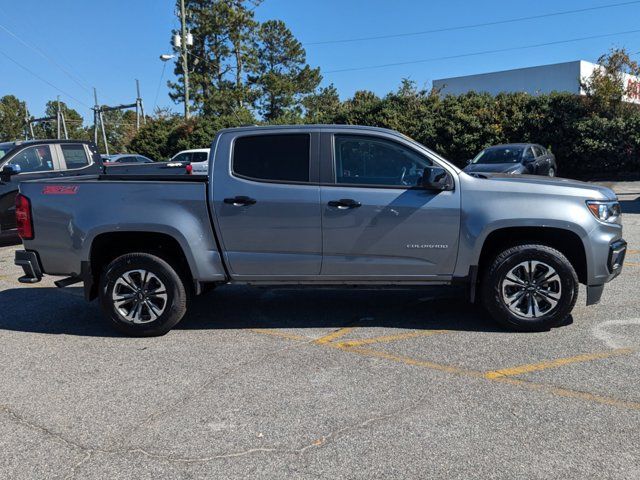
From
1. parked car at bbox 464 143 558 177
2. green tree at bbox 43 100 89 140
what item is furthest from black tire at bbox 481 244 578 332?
green tree at bbox 43 100 89 140

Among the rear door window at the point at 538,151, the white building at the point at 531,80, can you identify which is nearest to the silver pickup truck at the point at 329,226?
the rear door window at the point at 538,151

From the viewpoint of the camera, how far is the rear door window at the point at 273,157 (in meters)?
5.28

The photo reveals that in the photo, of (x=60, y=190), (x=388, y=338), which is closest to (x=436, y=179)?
(x=388, y=338)

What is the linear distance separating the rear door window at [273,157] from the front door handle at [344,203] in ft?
1.15

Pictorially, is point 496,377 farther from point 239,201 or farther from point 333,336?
point 239,201

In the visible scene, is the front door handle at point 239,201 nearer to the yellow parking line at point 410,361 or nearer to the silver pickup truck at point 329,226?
the silver pickup truck at point 329,226

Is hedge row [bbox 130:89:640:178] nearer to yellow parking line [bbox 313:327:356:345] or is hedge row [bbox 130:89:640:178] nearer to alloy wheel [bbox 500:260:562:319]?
alloy wheel [bbox 500:260:562:319]

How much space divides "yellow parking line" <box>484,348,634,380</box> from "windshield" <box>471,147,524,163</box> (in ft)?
43.0

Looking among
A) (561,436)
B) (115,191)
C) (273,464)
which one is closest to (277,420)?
(273,464)

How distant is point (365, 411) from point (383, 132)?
2.61 m

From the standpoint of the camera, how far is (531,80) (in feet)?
114

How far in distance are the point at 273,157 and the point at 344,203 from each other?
82 cm

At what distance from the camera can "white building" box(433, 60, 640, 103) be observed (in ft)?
108

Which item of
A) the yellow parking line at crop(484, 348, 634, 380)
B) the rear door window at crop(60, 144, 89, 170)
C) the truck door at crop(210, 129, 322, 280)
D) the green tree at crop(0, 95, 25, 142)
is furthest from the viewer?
the green tree at crop(0, 95, 25, 142)
